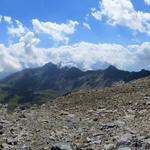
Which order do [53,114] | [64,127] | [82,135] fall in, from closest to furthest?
[82,135] → [64,127] → [53,114]

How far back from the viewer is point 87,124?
88.3ft

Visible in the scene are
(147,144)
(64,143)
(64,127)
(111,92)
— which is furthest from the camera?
(111,92)

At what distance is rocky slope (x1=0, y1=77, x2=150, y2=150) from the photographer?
2120cm

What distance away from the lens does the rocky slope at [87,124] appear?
2120cm

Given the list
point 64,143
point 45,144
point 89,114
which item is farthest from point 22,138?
point 89,114

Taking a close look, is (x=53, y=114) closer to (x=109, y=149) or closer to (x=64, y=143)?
(x=64, y=143)

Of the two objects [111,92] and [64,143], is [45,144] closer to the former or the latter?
[64,143]

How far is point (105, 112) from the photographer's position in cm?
2962

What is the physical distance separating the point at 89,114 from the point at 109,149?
10675 mm

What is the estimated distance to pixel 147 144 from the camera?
18.7 metres

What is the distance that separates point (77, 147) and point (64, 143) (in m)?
1.04

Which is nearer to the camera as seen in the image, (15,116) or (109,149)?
(109,149)

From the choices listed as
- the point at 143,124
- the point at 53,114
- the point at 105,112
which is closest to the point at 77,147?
the point at 143,124

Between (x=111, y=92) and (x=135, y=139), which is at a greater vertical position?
(x=111, y=92)
